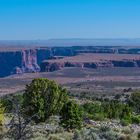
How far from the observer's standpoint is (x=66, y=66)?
641ft

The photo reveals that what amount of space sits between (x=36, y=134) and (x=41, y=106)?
780 cm

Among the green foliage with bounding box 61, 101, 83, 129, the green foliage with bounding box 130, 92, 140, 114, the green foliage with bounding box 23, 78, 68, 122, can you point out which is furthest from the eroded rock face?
the green foliage with bounding box 61, 101, 83, 129

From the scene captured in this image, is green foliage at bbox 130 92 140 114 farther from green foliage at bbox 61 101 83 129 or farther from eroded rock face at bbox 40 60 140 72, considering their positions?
eroded rock face at bbox 40 60 140 72

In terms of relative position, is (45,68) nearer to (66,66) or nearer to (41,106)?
(66,66)

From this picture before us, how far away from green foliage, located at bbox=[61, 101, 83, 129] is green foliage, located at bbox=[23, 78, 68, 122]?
3092 mm

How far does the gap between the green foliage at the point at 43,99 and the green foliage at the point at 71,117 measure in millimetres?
3092

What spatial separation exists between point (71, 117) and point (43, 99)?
4.43 m

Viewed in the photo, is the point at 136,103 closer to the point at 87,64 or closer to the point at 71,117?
the point at 71,117

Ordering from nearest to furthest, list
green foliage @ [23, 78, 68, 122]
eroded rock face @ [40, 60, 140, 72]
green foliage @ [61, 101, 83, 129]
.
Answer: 1. green foliage @ [61, 101, 83, 129]
2. green foliage @ [23, 78, 68, 122]
3. eroded rock face @ [40, 60, 140, 72]

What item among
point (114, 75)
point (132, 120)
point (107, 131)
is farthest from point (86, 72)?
point (107, 131)

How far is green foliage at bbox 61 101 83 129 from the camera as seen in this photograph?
26230mm

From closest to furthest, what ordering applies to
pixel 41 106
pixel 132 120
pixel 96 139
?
pixel 96 139 → pixel 41 106 → pixel 132 120

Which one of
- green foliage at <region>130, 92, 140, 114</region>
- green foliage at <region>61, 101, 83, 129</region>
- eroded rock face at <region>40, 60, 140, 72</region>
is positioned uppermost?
green foliage at <region>61, 101, 83, 129</region>

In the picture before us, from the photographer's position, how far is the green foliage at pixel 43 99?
30062 mm
